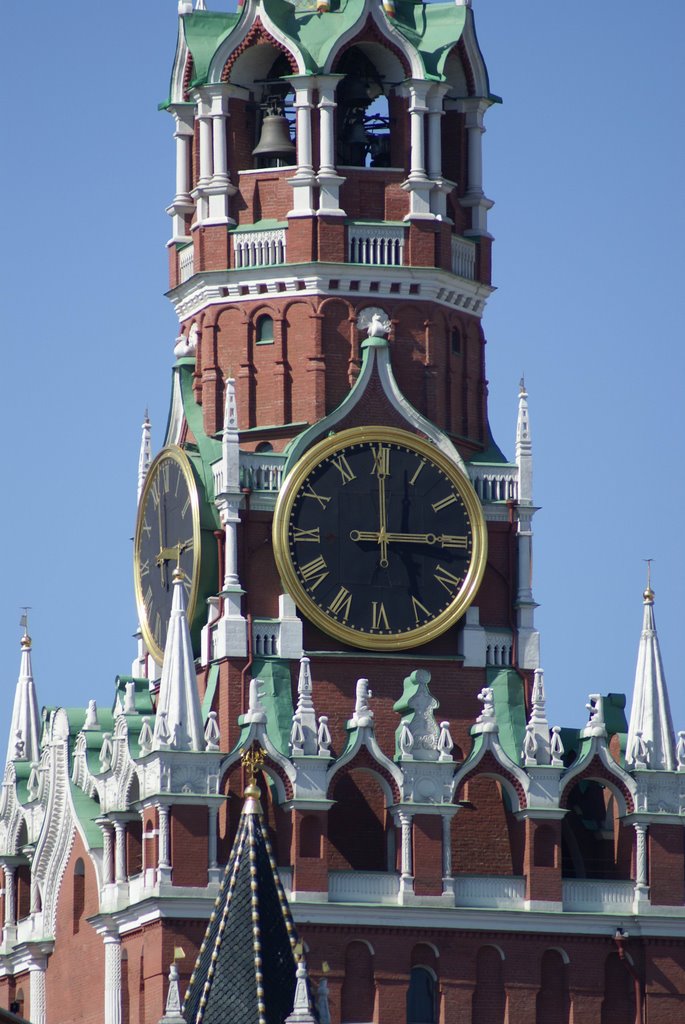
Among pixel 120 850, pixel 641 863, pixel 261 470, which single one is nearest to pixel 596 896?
pixel 641 863

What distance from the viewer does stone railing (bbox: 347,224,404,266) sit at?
282ft

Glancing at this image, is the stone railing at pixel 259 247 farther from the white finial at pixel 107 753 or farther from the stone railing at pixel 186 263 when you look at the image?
the white finial at pixel 107 753

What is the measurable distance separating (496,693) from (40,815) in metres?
9.97

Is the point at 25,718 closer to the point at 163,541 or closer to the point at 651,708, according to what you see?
the point at 163,541

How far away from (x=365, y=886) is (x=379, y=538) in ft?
20.8

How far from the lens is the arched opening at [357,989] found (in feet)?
267

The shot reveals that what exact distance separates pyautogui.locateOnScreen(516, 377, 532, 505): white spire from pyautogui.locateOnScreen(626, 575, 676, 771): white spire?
2.90m

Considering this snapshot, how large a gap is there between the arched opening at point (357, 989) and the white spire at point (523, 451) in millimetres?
9320

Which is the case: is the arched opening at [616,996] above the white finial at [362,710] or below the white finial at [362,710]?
below

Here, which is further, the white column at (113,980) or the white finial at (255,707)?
the white column at (113,980)

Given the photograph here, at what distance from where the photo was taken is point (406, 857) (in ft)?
268

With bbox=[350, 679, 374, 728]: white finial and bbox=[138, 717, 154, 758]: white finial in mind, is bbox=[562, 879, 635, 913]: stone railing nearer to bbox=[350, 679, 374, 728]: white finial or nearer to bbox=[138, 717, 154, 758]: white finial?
bbox=[350, 679, 374, 728]: white finial

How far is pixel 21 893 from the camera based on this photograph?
3565 inches

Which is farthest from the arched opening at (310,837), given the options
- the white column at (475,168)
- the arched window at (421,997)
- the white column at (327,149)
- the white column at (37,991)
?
the white column at (475,168)
